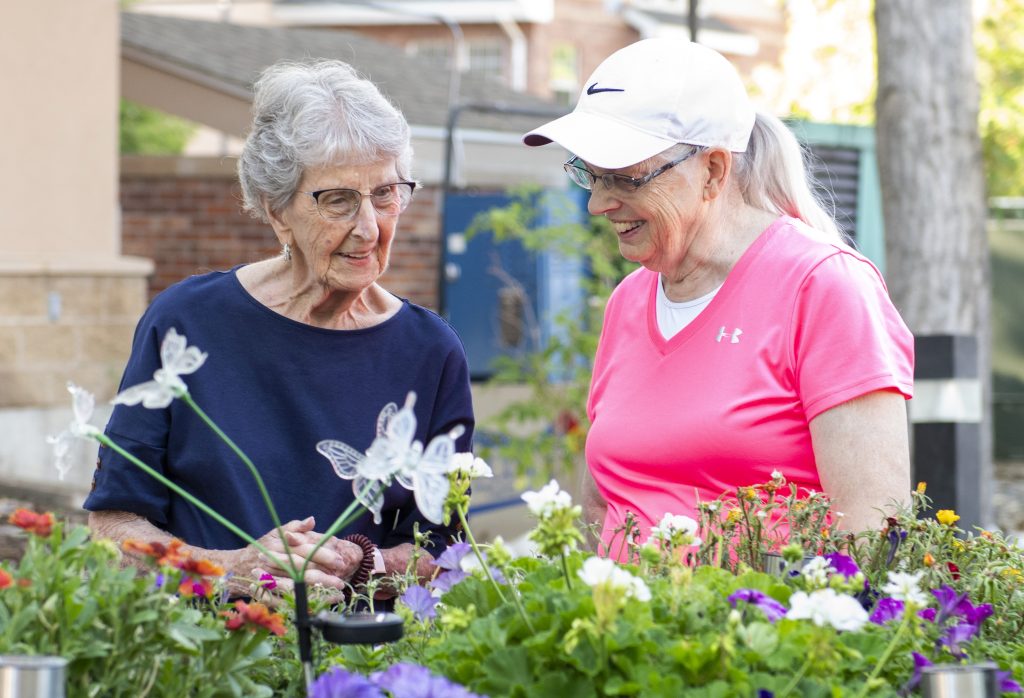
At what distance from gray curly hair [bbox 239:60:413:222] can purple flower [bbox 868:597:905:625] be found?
1364 mm

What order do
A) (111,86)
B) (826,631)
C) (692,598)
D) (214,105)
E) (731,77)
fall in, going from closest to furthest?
(826,631), (692,598), (731,77), (111,86), (214,105)

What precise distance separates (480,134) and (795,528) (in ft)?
35.8

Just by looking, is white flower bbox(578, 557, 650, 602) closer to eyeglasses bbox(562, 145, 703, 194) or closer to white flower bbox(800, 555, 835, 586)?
white flower bbox(800, 555, 835, 586)

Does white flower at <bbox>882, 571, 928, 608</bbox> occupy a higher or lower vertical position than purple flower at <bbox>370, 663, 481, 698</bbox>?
higher

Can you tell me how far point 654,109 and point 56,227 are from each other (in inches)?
243

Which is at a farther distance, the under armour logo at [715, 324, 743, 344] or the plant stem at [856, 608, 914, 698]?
the under armour logo at [715, 324, 743, 344]

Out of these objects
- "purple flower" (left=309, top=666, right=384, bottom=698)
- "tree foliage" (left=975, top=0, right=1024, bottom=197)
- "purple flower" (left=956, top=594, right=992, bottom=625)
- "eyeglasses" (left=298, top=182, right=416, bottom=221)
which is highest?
"tree foliage" (left=975, top=0, right=1024, bottom=197)

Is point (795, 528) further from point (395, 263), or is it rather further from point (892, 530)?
point (395, 263)

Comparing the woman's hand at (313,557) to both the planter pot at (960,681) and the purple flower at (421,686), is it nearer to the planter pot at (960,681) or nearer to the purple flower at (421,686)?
the purple flower at (421,686)

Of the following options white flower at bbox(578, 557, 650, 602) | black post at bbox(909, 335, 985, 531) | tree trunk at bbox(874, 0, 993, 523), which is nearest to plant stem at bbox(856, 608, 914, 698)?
white flower at bbox(578, 557, 650, 602)

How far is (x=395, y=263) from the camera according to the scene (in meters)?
12.2

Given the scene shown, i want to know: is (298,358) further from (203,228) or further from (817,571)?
(203,228)

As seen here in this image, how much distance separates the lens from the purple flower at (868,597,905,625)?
1.70 meters

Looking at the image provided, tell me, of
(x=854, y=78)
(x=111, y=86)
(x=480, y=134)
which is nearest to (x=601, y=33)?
(x=854, y=78)
